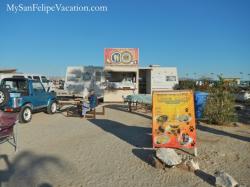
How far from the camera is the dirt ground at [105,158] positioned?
4.01 meters

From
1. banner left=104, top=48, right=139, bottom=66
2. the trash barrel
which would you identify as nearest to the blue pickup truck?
the trash barrel

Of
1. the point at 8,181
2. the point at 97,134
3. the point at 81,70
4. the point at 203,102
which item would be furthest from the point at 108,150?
the point at 81,70

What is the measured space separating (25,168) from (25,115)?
16.6 feet

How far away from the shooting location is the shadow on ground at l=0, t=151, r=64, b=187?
3920 mm

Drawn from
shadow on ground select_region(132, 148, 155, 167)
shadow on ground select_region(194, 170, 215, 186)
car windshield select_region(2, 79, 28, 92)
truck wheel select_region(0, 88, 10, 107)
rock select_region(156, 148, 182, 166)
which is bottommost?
shadow on ground select_region(194, 170, 215, 186)

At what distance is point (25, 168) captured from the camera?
14.7 ft

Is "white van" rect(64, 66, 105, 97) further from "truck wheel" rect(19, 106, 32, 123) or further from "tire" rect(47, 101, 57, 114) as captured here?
"truck wheel" rect(19, 106, 32, 123)

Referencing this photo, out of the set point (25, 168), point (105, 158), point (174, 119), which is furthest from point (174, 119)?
point (25, 168)

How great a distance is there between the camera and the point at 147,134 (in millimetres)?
7312

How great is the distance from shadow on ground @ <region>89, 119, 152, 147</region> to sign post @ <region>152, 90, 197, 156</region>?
831 mm

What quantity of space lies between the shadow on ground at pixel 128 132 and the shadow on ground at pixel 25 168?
7.51 feet

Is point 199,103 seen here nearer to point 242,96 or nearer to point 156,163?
point 156,163

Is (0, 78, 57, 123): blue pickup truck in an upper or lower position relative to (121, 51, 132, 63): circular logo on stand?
lower

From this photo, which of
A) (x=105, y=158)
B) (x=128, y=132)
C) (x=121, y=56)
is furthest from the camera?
(x=121, y=56)
